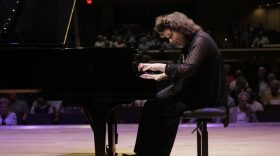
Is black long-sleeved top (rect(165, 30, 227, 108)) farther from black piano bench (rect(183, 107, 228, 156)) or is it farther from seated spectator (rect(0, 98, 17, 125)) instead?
seated spectator (rect(0, 98, 17, 125))

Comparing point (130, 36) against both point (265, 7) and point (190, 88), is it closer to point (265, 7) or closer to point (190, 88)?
point (265, 7)

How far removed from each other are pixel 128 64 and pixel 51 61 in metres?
0.52

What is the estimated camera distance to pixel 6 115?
710cm

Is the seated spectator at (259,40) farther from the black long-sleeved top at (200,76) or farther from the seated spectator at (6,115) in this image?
the black long-sleeved top at (200,76)

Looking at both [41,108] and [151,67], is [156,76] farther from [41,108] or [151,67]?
[41,108]

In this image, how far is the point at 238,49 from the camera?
10.6m

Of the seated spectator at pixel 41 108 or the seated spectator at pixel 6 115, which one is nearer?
the seated spectator at pixel 6 115

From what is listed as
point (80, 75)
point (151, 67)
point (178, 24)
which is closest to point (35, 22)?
point (80, 75)

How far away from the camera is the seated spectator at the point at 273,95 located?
7.64 m

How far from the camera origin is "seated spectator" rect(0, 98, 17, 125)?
701cm

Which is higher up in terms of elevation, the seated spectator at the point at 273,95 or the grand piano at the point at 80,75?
the grand piano at the point at 80,75

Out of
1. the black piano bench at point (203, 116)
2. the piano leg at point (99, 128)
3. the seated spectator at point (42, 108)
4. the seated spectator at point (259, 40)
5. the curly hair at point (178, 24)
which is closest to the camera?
the piano leg at point (99, 128)

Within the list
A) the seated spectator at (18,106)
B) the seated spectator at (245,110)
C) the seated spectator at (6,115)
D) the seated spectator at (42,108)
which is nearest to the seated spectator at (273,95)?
the seated spectator at (245,110)

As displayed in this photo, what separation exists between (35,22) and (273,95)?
4742 mm
